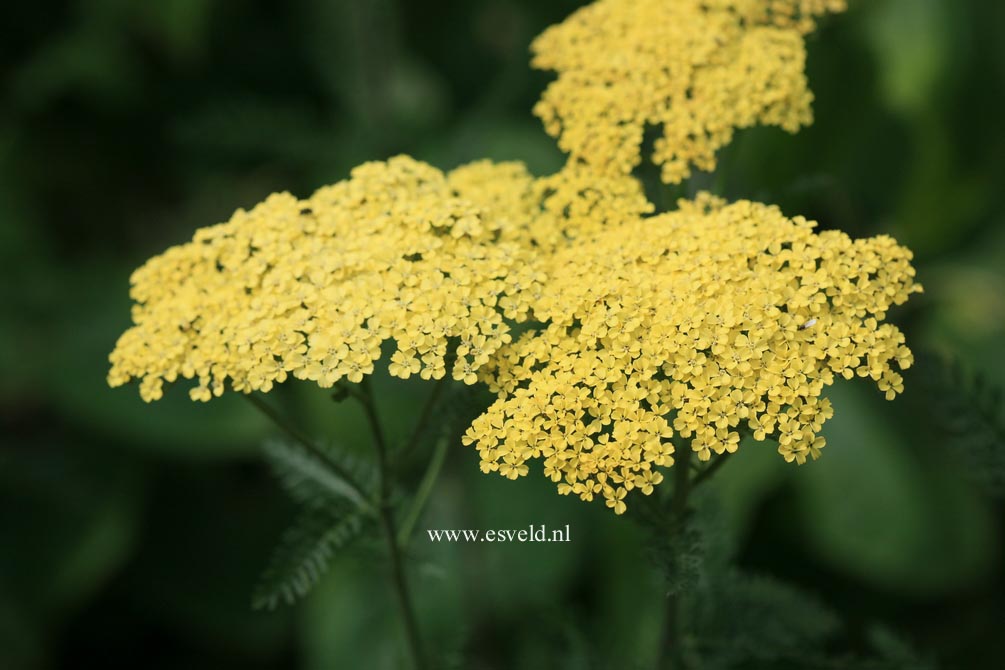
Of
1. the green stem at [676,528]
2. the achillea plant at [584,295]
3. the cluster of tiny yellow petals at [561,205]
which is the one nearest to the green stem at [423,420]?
the achillea plant at [584,295]

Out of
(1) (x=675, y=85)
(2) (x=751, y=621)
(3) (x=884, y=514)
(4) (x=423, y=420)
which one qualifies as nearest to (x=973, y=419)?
(2) (x=751, y=621)

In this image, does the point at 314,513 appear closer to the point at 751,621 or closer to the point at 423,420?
the point at 423,420

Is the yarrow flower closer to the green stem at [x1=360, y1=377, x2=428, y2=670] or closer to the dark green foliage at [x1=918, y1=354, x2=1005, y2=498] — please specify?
the green stem at [x1=360, y1=377, x2=428, y2=670]

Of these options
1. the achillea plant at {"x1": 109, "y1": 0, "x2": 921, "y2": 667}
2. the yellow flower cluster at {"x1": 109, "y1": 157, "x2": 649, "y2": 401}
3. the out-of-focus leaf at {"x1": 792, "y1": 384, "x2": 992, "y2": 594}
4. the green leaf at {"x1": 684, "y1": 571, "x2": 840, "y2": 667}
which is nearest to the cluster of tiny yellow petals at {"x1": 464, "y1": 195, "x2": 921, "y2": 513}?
the achillea plant at {"x1": 109, "y1": 0, "x2": 921, "y2": 667}

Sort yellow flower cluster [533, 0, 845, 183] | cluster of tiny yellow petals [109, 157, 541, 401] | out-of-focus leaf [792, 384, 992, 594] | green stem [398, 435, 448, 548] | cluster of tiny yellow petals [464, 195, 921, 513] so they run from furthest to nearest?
out-of-focus leaf [792, 384, 992, 594] < green stem [398, 435, 448, 548] < yellow flower cluster [533, 0, 845, 183] < cluster of tiny yellow petals [109, 157, 541, 401] < cluster of tiny yellow petals [464, 195, 921, 513]

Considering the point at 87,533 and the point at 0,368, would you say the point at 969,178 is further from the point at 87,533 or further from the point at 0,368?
the point at 0,368

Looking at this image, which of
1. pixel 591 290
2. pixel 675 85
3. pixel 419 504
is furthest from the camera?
pixel 419 504

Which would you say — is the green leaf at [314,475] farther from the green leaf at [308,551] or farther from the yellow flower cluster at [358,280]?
the yellow flower cluster at [358,280]

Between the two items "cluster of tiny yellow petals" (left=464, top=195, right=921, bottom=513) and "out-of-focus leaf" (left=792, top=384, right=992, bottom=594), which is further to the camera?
"out-of-focus leaf" (left=792, top=384, right=992, bottom=594)

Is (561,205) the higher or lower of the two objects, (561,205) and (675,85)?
the lower
